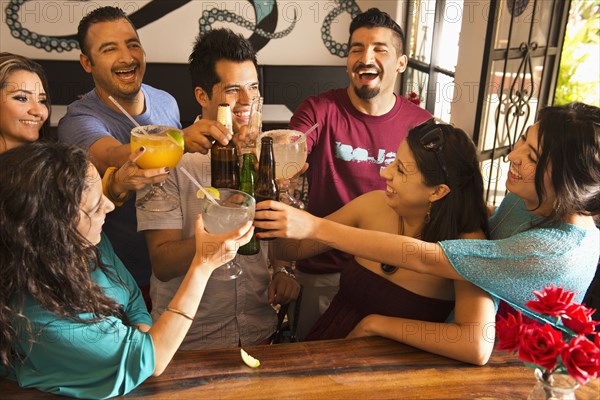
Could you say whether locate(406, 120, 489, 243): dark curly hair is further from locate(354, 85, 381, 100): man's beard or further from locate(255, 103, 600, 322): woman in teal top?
locate(354, 85, 381, 100): man's beard

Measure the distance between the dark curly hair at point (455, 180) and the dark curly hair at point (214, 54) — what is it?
2.37ft

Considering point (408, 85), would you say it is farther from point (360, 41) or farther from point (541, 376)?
point (541, 376)

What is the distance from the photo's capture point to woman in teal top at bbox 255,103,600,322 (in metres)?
1.49

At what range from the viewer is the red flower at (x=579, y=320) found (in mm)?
1146

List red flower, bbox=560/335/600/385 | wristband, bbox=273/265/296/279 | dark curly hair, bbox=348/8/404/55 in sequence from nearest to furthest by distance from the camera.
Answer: red flower, bbox=560/335/600/385 → wristband, bbox=273/265/296/279 → dark curly hair, bbox=348/8/404/55

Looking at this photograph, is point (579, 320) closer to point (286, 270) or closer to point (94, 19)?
point (286, 270)

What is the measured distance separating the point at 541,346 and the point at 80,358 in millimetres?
994

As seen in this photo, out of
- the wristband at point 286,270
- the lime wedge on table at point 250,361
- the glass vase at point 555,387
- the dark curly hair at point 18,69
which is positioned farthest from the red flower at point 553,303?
the dark curly hair at point 18,69

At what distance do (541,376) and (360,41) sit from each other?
178cm

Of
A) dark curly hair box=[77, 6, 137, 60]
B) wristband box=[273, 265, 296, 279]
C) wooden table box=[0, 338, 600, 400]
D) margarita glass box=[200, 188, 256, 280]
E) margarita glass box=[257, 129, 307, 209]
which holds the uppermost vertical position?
dark curly hair box=[77, 6, 137, 60]

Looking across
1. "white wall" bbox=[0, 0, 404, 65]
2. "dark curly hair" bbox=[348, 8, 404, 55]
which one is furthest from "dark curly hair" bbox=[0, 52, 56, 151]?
"white wall" bbox=[0, 0, 404, 65]

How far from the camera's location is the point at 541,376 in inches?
45.8

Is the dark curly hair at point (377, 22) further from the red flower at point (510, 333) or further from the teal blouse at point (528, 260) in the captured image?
the red flower at point (510, 333)

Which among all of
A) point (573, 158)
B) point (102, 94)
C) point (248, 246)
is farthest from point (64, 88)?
point (573, 158)
